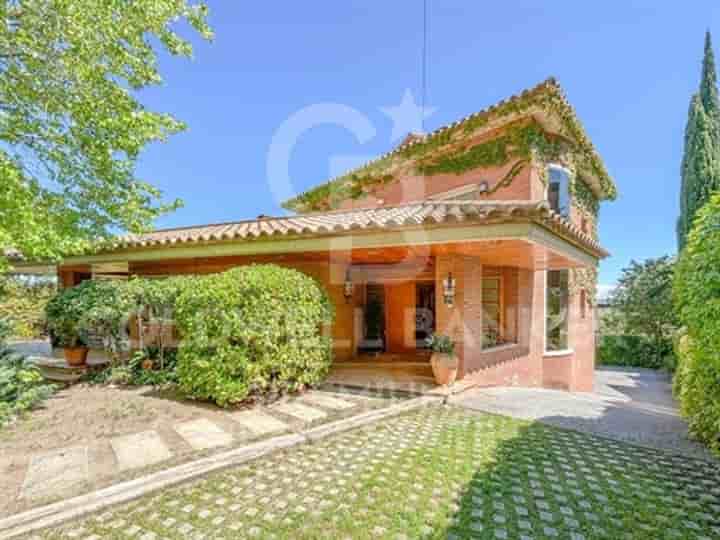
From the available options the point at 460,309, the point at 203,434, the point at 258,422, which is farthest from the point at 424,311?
the point at 203,434

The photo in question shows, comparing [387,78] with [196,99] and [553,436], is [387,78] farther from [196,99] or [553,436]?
[553,436]

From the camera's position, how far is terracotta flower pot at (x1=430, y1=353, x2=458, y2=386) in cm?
868

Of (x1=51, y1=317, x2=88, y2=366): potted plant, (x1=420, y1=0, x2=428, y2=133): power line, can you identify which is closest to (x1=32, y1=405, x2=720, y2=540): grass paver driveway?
(x1=51, y1=317, x2=88, y2=366): potted plant

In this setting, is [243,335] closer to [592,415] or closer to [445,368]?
[445,368]

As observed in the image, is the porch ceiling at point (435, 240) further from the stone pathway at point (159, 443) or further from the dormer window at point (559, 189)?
the stone pathway at point (159, 443)

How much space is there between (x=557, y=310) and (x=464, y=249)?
7.35 metres

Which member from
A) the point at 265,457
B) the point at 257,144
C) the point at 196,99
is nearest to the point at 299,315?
the point at 265,457

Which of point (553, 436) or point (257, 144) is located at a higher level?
point (257, 144)

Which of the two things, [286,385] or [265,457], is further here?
[286,385]

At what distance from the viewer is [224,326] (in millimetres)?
7164

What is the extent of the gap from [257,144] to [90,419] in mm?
15033

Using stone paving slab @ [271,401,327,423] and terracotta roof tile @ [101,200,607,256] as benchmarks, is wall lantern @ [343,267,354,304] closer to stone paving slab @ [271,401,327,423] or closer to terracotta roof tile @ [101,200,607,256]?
terracotta roof tile @ [101,200,607,256]

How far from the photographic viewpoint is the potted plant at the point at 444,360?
8695 mm

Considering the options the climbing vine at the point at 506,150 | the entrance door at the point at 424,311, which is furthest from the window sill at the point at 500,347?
the climbing vine at the point at 506,150
